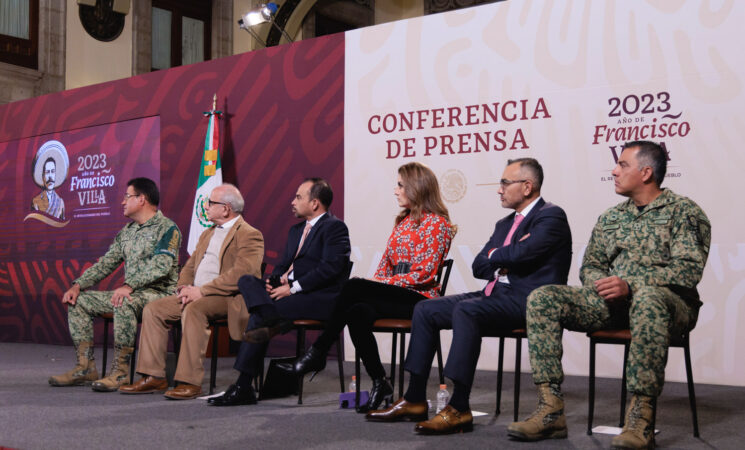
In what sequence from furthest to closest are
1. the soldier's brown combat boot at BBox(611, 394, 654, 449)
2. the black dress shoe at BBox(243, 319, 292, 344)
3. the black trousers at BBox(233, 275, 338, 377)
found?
1. the black trousers at BBox(233, 275, 338, 377)
2. the black dress shoe at BBox(243, 319, 292, 344)
3. the soldier's brown combat boot at BBox(611, 394, 654, 449)

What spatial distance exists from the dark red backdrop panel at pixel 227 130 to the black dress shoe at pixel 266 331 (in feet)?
7.46

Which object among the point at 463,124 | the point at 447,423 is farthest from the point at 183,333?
the point at 463,124

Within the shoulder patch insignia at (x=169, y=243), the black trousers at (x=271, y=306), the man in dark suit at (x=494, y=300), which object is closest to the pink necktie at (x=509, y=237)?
the man in dark suit at (x=494, y=300)

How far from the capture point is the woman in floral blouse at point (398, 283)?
3.49 m

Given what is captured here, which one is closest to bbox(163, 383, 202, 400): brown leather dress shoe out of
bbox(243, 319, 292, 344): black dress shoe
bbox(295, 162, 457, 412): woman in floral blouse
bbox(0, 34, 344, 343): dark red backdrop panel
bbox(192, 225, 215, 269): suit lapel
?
bbox(243, 319, 292, 344): black dress shoe

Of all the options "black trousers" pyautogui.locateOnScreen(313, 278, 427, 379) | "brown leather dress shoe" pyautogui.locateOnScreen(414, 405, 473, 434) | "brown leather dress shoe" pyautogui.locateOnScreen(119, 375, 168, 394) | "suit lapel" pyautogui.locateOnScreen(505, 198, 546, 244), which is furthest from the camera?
"brown leather dress shoe" pyautogui.locateOnScreen(119, 375, 168, 394)

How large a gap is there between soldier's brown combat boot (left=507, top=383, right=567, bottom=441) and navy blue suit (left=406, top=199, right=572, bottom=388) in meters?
0.27

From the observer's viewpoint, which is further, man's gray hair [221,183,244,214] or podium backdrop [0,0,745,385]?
podium backdrop [0,0,745,385]

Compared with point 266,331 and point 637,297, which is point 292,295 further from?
point 637,297

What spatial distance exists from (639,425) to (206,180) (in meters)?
4.60

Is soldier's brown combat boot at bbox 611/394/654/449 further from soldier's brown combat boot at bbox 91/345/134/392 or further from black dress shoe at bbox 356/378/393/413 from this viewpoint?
soldier's brown combat boot at bbox 91/345/134/392

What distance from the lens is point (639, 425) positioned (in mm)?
2744

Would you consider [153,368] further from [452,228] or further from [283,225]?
[283,225]

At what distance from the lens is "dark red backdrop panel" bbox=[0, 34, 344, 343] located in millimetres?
6281
